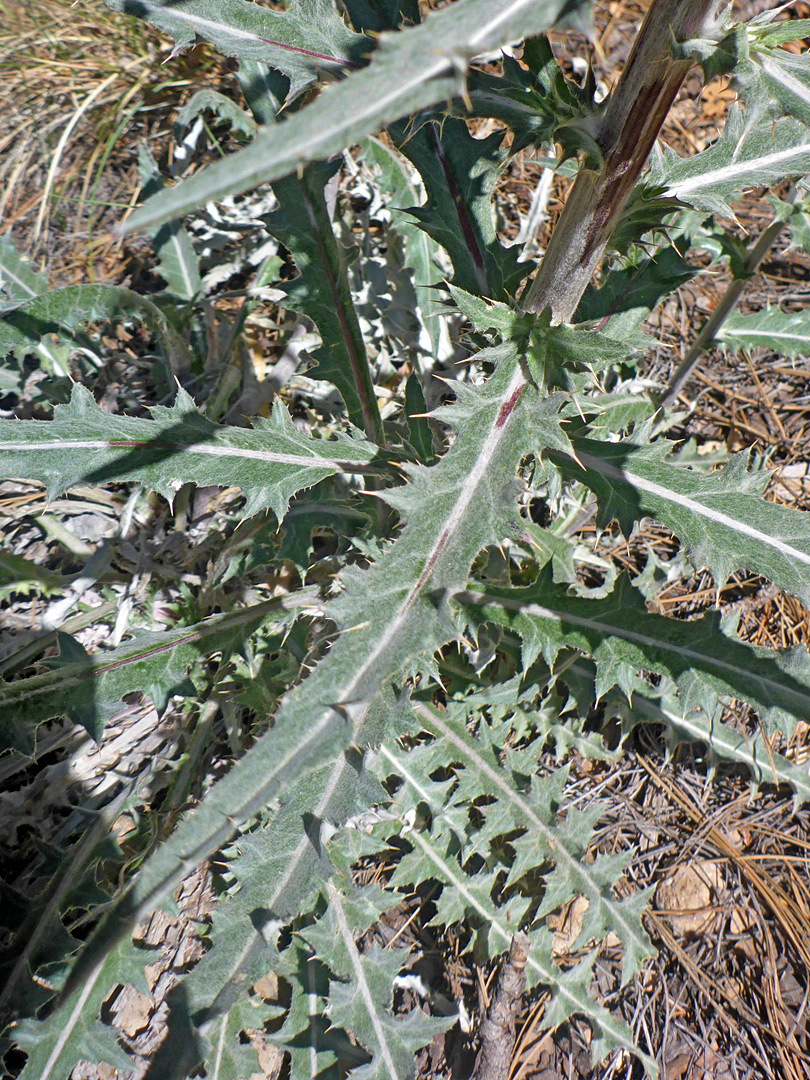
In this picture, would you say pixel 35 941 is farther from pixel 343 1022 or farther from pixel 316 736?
pixel 316 736

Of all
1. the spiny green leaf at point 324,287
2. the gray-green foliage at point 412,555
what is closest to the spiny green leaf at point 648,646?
the gray-green foliage at point 412,555

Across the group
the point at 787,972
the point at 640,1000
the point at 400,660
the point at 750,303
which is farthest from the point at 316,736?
the point at 750,303

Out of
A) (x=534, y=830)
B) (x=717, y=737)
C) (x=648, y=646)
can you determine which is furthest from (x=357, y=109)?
(x=717, y=737)

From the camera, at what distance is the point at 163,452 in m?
1.21

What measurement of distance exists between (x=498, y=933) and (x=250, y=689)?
0.76 meters

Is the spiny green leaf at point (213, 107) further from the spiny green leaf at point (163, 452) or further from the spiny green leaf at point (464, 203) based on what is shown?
the spiny green leaf at point (163, 452)

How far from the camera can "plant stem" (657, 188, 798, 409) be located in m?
1.52

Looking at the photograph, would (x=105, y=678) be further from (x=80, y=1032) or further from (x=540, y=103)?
(x=540, y=103)

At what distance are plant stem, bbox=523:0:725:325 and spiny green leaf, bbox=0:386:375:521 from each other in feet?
1.66

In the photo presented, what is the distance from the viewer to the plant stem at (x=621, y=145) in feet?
2.36

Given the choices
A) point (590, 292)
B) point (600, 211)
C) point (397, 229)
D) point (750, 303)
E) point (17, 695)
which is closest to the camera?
point (600, 211)

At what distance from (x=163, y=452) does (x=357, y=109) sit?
0.92 m

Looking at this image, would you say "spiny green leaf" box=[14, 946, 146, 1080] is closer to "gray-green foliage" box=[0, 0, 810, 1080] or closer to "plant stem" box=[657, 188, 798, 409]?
"gray-green foliage" box=[0, 0, 810, 1080]

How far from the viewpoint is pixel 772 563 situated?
100 cm
